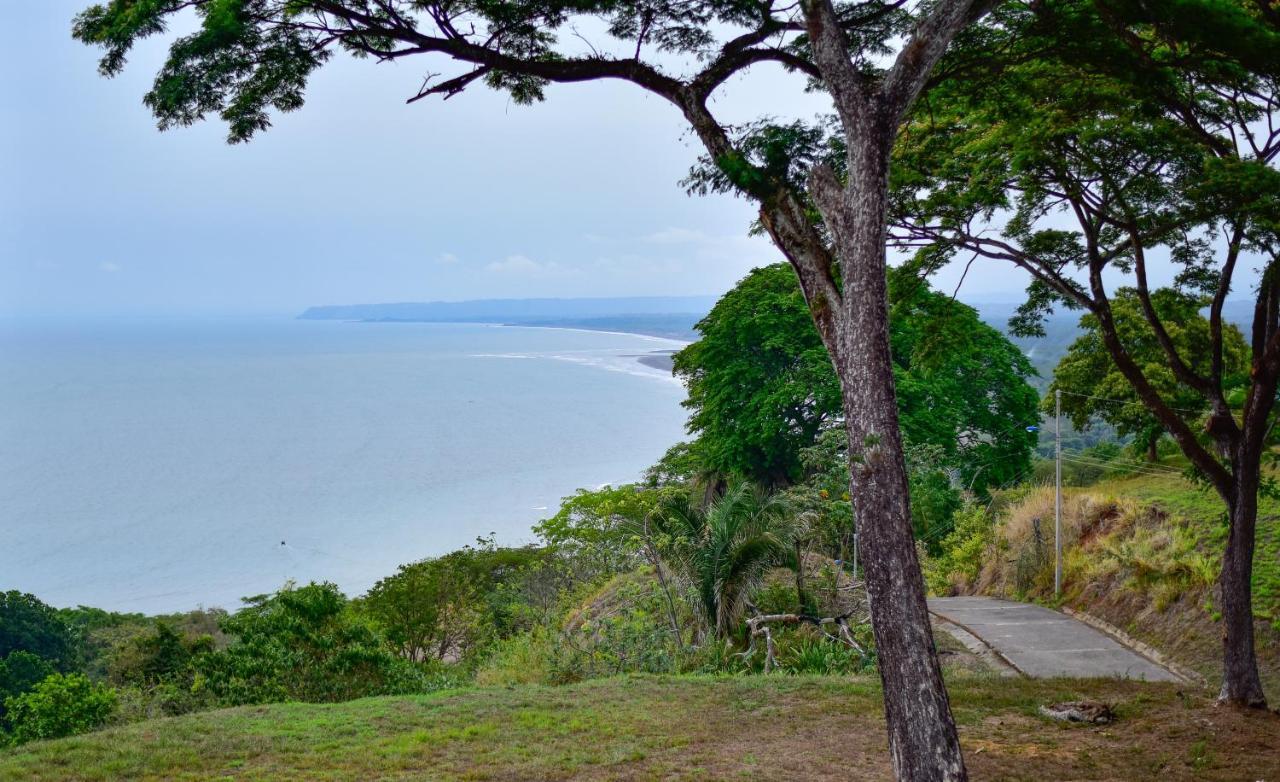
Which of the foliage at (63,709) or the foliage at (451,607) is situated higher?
the foliage at (63,709)

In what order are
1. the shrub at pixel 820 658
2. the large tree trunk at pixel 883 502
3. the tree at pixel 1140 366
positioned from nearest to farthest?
the large tree trunk at pixel 883 502
the shrub at pixel 820 658
the tree at pixel 1140 366

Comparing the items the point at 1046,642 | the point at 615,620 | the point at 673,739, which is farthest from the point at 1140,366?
the point at 673,739

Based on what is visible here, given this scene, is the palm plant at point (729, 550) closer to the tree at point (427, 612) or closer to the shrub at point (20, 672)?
the tree at point (427, 612)

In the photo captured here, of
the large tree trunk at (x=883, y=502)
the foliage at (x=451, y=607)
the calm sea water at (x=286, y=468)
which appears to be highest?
the large tree trunk at (x=883, y=502)

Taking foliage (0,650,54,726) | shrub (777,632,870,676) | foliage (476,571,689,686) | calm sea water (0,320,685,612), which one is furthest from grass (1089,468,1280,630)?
calm sea water (0,320,685,612)

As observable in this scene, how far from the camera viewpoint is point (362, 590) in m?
35.6

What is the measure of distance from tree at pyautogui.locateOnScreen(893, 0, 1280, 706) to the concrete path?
3.02 metres

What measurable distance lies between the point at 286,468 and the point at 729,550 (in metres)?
61.6

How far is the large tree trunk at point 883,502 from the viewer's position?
4766 mm

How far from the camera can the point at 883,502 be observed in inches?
198

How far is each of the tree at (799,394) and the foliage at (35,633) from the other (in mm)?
20547

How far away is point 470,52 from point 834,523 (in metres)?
8.41

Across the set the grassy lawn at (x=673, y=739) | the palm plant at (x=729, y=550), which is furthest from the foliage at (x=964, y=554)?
the grassy lawn at (x=673, y=739)

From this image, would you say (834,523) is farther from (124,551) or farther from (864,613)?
(124,551)
